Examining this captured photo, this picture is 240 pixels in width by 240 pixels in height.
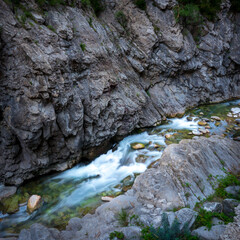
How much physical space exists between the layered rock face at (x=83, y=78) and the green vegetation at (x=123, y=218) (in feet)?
12.0

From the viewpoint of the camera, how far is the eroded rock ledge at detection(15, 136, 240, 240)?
4209 millimetres

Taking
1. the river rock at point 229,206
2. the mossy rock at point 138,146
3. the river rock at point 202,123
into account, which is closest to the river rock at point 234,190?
the river rock at point 229,206

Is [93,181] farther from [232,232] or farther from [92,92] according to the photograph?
[232,232]

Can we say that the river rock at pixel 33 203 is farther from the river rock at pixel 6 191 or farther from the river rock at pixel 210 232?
the river rock at pixel 210 232

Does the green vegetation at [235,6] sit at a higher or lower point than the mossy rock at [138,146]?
higher

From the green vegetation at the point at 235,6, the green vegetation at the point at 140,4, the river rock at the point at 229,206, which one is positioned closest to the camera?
the river rock at the point at 229,206

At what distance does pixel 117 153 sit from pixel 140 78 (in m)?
5.89

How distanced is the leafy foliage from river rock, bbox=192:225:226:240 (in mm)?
158

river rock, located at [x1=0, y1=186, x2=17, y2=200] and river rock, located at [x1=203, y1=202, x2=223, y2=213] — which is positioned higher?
river rock, located at [x1=0, y1=186, x2=17, y2=200]

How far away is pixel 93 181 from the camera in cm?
734

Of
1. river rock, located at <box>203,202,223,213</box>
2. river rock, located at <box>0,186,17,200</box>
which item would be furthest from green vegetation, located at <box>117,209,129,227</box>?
river rock, located at <box>0,186,17,200</box>

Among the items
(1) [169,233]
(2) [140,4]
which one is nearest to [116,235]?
(1) [169,233]

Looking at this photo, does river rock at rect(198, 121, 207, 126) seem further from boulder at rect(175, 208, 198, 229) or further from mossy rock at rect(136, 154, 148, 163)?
boulder at rect(175, 208, 198, 229)

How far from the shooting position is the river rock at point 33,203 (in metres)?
5.80
